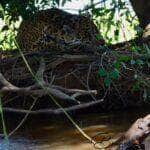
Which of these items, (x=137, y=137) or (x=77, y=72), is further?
(x=77, y=72)

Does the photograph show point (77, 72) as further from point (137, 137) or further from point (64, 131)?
point (137, 137)

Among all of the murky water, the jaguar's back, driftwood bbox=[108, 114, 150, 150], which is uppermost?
the jaguar's back

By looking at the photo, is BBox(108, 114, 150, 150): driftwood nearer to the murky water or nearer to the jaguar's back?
the murky water

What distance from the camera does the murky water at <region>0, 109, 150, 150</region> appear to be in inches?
126

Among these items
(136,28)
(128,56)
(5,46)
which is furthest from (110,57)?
(5,46)

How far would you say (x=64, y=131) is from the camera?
3566mm

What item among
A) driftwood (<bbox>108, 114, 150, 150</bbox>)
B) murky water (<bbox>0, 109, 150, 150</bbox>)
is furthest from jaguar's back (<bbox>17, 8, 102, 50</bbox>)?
driftwood (<bbox>108, 114, 150, 150</bbox>)

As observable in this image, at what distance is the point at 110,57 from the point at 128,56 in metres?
0.15

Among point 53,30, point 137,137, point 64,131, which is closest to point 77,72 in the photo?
point 64,131

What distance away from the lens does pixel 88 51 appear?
12.7 feet

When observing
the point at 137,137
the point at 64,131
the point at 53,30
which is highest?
the point at 53,30

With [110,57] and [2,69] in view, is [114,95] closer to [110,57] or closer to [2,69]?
[110,57]

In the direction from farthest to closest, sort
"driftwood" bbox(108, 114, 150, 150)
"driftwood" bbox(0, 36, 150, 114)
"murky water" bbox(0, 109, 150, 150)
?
"driftwood" bbox(0, 36, 150, 114) < "murky water" bbox(0, 109, 150, 150) < "driftwood" bbox(108, 114, 150, 150)

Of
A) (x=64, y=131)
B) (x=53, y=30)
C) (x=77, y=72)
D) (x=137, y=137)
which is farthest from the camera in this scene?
Result: (x=53, y=30)
